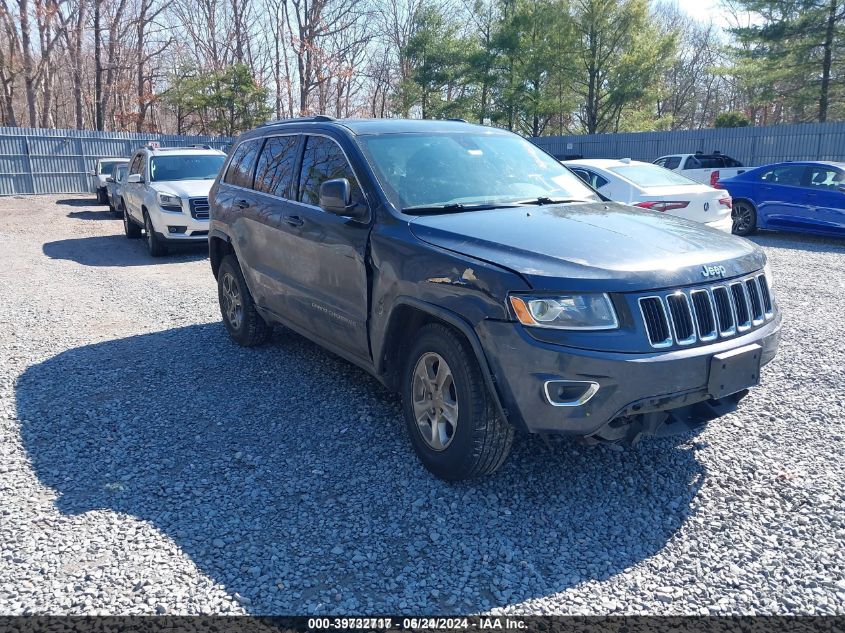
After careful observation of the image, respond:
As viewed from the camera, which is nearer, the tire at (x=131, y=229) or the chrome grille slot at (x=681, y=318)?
the chrome grille slot at (x=681, y=318)

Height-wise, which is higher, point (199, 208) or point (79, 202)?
point (199, 208)

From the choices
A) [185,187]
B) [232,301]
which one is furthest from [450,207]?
[185,187]

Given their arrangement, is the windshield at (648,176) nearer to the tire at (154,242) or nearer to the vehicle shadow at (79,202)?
the tire at (154,242)

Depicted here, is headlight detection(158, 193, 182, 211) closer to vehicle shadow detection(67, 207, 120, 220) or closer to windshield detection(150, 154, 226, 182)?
windshield detection(150, 154, 226, 182)

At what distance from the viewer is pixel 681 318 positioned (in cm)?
314

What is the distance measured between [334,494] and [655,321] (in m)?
1.82

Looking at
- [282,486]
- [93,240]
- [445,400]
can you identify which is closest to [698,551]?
[445,400]

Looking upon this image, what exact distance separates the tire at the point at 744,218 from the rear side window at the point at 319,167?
11.3 m

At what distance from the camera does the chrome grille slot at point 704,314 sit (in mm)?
3188

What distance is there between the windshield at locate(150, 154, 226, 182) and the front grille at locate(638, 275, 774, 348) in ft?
35.2

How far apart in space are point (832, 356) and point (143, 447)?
525 cm

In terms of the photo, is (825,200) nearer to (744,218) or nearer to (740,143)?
(744,218)

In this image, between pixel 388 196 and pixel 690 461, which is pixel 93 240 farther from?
pixel 690 461

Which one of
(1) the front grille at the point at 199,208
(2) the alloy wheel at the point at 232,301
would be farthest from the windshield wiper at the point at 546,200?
(1) the front grille at the point at 199,208
